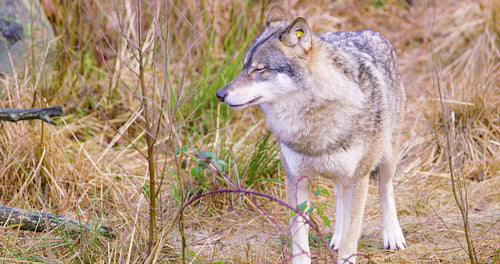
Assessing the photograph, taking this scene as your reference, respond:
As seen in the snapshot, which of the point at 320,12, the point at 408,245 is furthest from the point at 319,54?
the point at 320,12

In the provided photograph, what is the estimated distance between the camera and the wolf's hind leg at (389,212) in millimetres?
3869

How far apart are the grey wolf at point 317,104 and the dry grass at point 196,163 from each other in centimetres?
33

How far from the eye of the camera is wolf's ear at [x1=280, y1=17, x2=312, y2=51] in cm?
317

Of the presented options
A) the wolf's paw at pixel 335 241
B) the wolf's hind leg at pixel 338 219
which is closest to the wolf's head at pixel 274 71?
the wolf's hind leg at pixel 338 219

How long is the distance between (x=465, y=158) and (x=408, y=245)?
1.87 meters

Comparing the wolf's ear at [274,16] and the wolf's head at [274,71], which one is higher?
the wolf's ear at [274,16]

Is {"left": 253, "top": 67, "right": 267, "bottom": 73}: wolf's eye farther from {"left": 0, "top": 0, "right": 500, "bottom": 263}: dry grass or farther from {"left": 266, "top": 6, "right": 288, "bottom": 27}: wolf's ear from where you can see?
{"left": 266, "top": 6, "right": 288, "bottom": 27}: wolf's ear

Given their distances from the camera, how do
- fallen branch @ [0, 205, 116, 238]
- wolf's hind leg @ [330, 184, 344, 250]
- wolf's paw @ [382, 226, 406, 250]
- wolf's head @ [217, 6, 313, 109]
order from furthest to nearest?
wolf's hind leg @ [330, 184, 344, 250]
wolf's paw @ [382, 226, 406, 250]
fallen branch @ [0, 205, 116, 238]
wolf's head @ [217, 6, 313, 109]

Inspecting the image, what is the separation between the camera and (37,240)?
3.48m

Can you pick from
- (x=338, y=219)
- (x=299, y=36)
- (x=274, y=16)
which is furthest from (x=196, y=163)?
(x=299, y=36)

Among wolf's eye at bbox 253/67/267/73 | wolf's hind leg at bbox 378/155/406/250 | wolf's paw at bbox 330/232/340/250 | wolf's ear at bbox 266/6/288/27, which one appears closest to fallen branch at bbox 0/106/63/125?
wolf's eye at bbox 253/67/267/73

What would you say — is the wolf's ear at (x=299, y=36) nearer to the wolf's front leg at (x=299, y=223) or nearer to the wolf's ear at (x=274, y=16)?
the wolf's ear at (x=274, y=16)

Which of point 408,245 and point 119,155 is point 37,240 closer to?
point 119,155

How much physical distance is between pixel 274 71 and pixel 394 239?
161 cm
